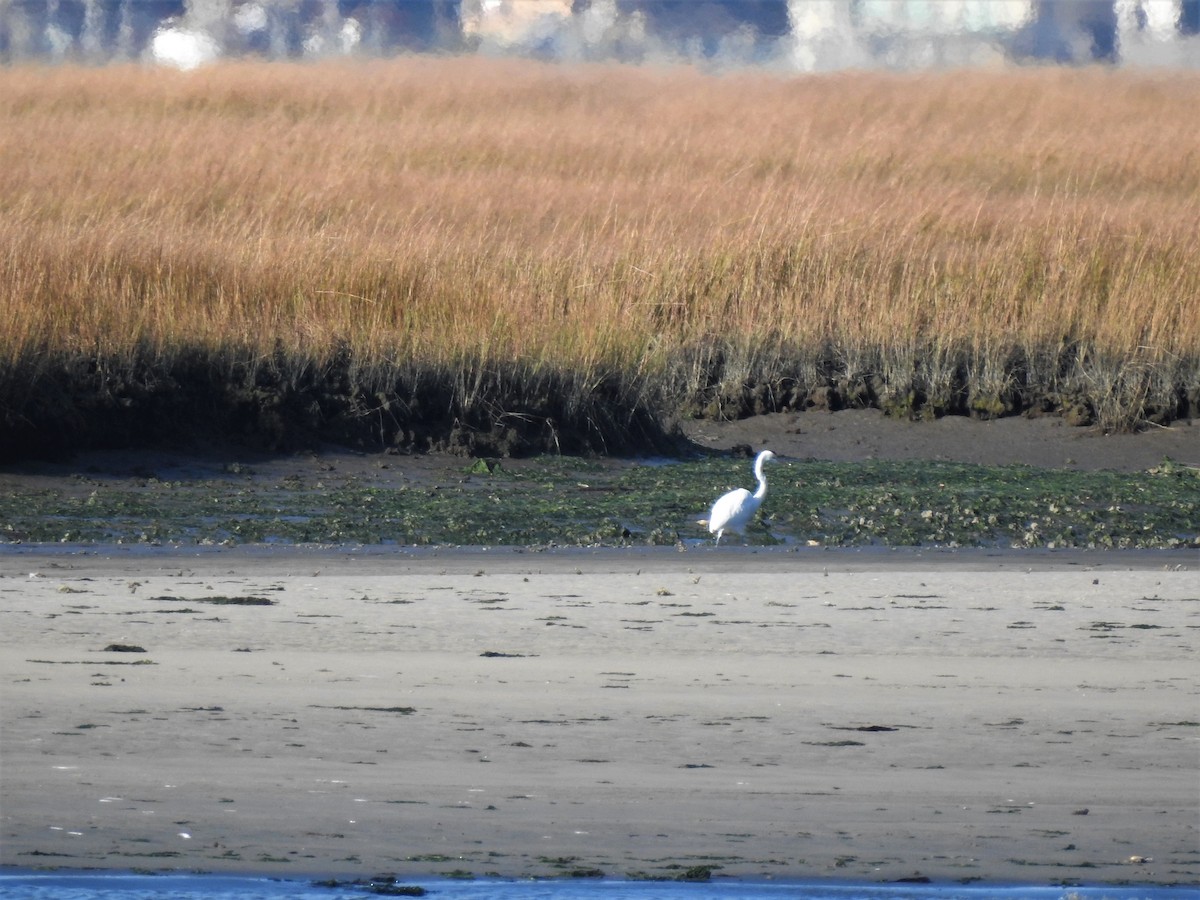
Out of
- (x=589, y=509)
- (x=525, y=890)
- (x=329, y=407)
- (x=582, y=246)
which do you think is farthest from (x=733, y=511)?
(x=582, y=246)

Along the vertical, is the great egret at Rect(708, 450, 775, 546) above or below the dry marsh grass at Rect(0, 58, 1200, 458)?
below

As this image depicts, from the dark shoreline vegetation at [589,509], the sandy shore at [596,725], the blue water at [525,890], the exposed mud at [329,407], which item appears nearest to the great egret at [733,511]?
the dark shoreline vegetation at [589,509]

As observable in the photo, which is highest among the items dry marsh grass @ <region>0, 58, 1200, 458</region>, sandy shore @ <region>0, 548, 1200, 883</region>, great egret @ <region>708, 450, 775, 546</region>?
dry marsh grass @ <region>0, 58, 1200, 458</region>

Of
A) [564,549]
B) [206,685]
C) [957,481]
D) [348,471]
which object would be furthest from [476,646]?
[957,481]

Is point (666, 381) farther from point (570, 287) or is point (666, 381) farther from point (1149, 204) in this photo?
point (1149, 204)

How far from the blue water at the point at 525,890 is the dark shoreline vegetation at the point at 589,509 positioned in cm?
409

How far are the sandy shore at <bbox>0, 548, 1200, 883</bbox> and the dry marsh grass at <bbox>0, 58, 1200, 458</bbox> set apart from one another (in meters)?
3.72

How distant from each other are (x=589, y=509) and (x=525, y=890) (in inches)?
202

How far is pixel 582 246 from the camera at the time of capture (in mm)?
13578

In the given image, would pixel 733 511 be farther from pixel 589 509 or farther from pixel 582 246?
pixel 582 246

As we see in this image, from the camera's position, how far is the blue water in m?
3.46

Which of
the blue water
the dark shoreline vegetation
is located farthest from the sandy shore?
the dark shoreline vegetation

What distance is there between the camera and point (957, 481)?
980 cm

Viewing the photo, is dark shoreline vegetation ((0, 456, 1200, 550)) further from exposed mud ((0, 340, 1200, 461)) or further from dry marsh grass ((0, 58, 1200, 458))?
dry marsh grass ((0, 58, 1200, 458))
